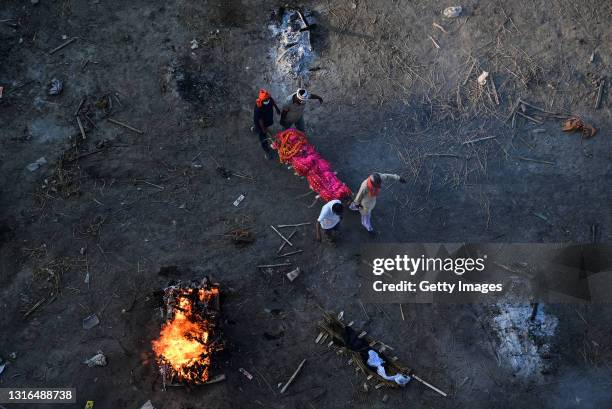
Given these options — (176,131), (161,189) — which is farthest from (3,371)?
(176,131)

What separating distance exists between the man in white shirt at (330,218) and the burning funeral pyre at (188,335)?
2.63 m

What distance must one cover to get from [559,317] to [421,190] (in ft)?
13.4

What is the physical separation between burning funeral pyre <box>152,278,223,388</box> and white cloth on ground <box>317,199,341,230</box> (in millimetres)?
2643

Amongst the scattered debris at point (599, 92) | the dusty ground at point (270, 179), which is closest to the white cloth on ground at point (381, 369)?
the dusty ground at point (270, 179)

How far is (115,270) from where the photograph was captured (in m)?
10.5

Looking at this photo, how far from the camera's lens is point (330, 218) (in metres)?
9.79

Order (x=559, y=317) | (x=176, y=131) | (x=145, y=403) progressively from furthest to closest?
(x=176, y=131), (x=559, y=317), (x=145, y=403)

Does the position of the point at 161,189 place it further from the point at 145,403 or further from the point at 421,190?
the point at 421,190

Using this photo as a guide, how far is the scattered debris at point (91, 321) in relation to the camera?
32.5 feet

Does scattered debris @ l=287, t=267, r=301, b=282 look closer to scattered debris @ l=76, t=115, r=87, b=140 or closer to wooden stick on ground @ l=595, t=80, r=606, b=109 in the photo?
scattered debris @ l=76, t=115, r=87, b=140

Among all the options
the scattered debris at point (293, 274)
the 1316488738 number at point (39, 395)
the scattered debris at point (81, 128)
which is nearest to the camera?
the 1316488738 number at point (39, 395)

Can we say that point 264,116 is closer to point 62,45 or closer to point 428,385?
point 62,45

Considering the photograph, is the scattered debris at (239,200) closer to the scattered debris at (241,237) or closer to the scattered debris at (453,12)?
the scattered debris at (241,237)

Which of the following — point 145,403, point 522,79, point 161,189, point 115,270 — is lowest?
point 145,403
